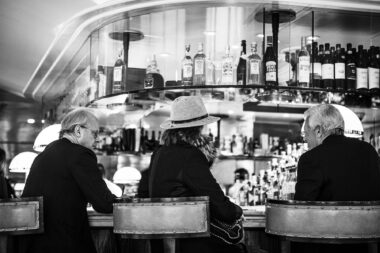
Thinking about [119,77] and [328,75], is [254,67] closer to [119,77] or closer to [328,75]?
[328,75]

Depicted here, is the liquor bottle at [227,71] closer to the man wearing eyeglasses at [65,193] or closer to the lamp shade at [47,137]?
the lamp shade at [47,137]

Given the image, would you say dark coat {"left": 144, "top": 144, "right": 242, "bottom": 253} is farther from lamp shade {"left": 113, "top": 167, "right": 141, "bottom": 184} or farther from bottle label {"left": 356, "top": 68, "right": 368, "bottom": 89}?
lamp shade {"left": 113, "top": 167, "right": 141, "bottom": 184}

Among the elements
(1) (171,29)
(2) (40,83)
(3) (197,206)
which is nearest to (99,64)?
(1) (171,29)

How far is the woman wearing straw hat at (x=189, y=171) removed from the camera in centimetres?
272

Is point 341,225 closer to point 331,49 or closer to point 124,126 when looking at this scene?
point 331,49

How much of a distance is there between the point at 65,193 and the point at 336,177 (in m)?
1.37

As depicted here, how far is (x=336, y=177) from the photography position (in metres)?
2.78

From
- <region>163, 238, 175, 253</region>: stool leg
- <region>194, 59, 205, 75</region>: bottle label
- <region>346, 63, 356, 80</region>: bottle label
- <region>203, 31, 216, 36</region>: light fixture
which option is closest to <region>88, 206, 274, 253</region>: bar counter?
<region>163, 238, 175, 253</region>: stool leg

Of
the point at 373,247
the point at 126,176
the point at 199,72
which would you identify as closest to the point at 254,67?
the point at 199,72

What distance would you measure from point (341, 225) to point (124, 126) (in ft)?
20.6

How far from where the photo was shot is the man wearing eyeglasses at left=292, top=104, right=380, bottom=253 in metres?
2.77

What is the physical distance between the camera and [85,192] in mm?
2926

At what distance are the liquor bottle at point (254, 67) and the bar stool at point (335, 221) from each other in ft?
6.55

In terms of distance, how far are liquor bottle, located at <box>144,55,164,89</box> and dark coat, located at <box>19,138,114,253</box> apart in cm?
182
